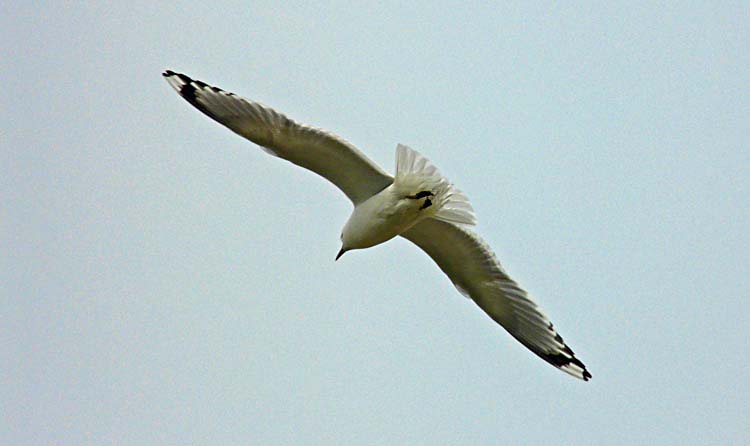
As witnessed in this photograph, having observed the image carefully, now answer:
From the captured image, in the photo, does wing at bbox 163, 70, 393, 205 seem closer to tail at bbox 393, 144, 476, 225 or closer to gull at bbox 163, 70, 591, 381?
gull at bbox 163, 70, 591, 381

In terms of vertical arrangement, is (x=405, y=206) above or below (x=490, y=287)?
below

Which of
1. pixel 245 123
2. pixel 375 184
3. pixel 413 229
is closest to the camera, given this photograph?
pixel 245 123

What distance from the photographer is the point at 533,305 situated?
25.5 feet

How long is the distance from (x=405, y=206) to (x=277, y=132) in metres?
0.83

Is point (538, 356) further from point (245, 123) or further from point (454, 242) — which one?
point (245, 123)

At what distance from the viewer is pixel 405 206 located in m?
6.96

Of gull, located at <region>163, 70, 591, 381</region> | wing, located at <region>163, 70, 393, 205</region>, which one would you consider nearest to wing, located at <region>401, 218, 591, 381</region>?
gull, located at <region>163, 70, 591, 381</region>

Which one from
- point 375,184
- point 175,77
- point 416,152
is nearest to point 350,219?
point 375,184

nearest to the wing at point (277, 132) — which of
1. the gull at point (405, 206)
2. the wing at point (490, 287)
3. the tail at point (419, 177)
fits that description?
the gull at point (405, 206)

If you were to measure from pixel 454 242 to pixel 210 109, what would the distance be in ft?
5.92

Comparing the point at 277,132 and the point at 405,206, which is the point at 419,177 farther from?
the point at 277,132

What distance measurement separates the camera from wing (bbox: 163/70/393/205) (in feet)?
21.8

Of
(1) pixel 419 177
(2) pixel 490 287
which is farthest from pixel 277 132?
(2) pixel 490 287

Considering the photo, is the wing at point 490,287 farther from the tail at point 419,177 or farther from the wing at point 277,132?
the wing at point 277,132
